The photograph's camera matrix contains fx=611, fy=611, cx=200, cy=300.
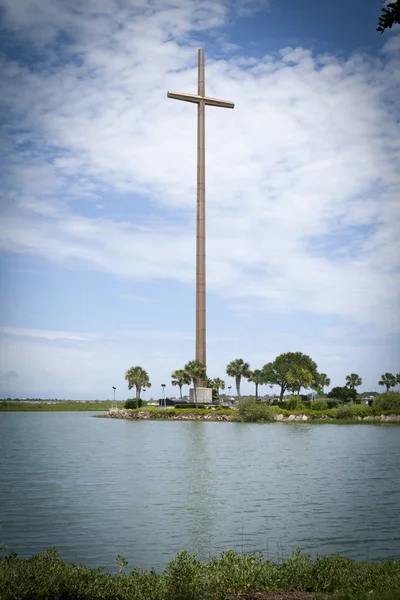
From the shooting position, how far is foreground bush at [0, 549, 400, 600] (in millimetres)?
10258

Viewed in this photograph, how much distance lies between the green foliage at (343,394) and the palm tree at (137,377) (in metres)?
53.6

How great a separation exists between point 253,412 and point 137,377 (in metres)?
48.1

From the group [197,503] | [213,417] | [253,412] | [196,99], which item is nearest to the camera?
[197,503]

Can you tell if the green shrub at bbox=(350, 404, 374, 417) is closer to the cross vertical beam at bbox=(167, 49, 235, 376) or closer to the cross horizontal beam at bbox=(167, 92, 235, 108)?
the cross vertical beam at bbox=(167, 49, 235, 376)

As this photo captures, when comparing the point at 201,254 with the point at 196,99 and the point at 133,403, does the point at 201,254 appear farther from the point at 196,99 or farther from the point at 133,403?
the point at 133,403

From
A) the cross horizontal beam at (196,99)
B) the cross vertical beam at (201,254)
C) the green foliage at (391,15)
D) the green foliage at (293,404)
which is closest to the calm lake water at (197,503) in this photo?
the green foliage at (391,15)

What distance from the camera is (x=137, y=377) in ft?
447

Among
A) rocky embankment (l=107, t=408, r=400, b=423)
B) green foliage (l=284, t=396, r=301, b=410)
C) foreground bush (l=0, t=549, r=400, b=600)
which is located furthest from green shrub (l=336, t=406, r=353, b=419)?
foreground bush (l=0, t=549, r=400, b=600)

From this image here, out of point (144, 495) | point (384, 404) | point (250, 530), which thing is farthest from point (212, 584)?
point (384, 404)

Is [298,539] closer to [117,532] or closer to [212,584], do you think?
[117,532]

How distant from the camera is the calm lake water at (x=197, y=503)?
675 inches

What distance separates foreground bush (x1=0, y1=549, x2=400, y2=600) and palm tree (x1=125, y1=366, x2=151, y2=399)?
125 metres

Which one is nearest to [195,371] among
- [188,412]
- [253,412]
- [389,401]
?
[188,412]

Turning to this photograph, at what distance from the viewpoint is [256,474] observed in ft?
106
